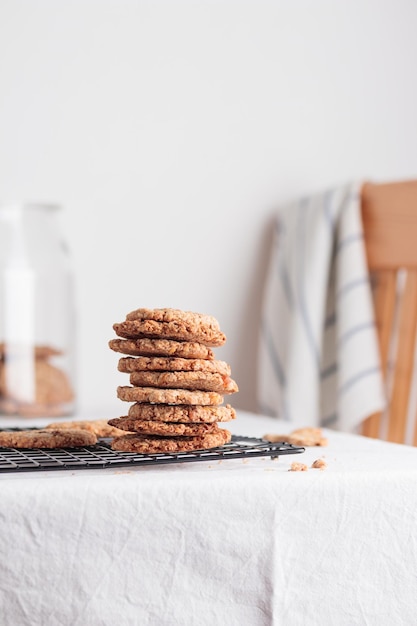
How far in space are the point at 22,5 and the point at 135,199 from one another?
1.56 ft

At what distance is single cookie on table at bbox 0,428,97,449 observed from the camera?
1034mm

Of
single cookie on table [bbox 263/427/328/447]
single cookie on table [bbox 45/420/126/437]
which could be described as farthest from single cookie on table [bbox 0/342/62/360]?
single cookie on table [bbox 263/427/328/447]

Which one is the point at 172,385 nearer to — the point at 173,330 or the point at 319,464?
the point at 173,330

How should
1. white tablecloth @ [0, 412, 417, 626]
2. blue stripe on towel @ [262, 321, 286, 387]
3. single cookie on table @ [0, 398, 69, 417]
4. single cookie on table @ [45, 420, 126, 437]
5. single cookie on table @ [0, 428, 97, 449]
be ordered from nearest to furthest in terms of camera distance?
1. white tablecloth @ [0, 412, 417, 626]
2. single cookie on table @ [0, 428, 97, 449]
3. single cookie on table @ [45, 420, 126, 437]
4. single cookie on table @ [0, 398, 69, 417]
5. blue stripe on towel @ [262, 321, 286, 387]

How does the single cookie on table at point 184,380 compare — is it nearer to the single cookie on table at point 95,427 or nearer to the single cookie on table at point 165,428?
the single cookie on table at point 165,428

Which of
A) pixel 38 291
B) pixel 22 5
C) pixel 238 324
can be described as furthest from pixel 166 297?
pixel 22 5

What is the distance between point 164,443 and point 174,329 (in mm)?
122

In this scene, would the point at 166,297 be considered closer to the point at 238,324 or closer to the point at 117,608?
the point at 238,324

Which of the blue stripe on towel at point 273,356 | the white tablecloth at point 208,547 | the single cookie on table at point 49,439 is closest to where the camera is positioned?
the white tablecloth at point 208,547

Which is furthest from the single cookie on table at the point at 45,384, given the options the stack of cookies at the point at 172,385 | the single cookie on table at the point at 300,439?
the stack of cookies at the point at 172,385

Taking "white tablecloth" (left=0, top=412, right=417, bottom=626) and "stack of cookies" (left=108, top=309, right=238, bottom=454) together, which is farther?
"stack of cookies" (left=108, top=309, right=238, bottom=454)

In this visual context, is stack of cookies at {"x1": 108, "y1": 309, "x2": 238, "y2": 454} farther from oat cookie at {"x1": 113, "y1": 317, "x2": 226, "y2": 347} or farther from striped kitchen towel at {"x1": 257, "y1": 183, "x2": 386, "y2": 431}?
striped kitchen towel at {"x1": 257, "y1": 183, "x2": 386, "y2": 431}

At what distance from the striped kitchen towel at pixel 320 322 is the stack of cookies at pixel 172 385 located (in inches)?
35.4

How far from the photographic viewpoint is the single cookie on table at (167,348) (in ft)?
3.13
